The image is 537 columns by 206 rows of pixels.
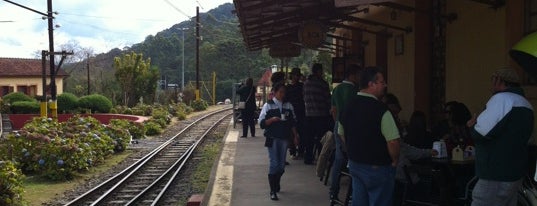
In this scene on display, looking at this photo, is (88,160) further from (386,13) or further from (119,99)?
(119,99)

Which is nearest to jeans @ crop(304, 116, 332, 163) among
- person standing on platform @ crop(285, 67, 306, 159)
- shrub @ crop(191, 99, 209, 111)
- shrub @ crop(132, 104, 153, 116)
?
person standing on platform @ crop(285, 67, 306, 159)

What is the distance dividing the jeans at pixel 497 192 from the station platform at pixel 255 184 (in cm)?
302

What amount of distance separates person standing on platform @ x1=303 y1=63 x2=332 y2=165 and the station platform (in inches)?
28.1

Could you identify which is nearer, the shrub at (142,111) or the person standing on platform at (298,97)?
the person standing on platform at (298,97)

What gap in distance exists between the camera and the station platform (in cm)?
757

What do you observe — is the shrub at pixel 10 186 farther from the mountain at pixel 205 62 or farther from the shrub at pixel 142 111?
the mountain at pixel 205 62

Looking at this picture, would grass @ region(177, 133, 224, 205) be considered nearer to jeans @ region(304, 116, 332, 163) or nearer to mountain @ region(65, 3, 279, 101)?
jeans @ region(304, 116, 332, 163)

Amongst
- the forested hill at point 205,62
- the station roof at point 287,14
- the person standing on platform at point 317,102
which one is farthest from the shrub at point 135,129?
the forested hill at point 205,62

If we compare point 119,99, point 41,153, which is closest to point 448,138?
point 41,153

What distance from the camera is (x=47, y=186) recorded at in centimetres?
1179

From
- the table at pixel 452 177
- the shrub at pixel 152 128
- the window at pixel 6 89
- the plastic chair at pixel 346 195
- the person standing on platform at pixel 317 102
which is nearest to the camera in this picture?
the table at pixel 452 177

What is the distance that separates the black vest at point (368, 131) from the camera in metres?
4.36

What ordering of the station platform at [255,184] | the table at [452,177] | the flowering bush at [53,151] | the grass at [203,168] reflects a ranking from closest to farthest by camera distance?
the table at [452,177], the station platform at [255,184], the grass at [203,168], the flowering bush at [53,151]

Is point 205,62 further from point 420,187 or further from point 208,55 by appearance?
point 420,187
